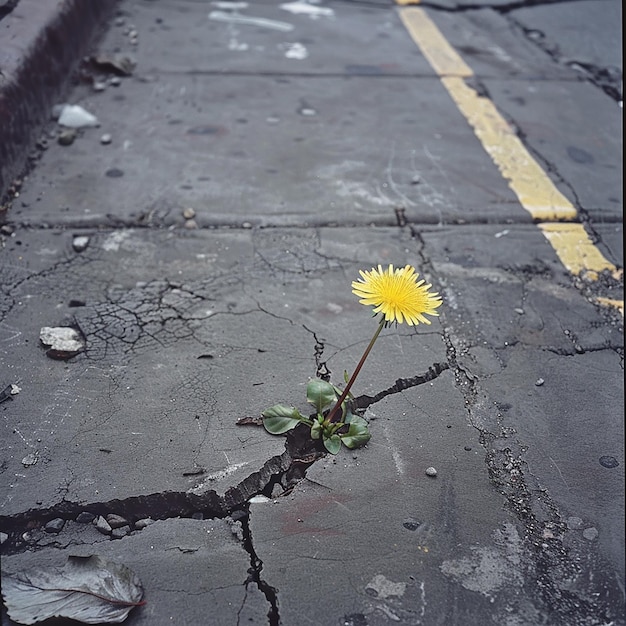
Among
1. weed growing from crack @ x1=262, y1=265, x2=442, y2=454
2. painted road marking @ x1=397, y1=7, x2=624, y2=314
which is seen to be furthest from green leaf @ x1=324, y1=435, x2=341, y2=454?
painted road marking @ x1=397, y1=7, x2=624, y2=314

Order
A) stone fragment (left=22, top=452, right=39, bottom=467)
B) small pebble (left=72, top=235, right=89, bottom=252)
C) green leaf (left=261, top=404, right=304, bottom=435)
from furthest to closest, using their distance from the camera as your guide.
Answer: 1. small pebble (left=72, top=235, right=89, bottom=252)
2. green leaf (left=261, top=404, right=304, bottom=435)
3. stone fragment (left=22, top=452, right=39, bottom=467)

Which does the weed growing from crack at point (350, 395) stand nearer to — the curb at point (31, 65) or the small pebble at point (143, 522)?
the small pebble at point (143, 522)

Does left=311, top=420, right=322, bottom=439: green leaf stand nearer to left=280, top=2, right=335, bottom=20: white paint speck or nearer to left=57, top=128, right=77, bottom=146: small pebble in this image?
left=57, top=128, right=77, bottom=146: small pebble

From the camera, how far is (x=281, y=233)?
9.89 feet

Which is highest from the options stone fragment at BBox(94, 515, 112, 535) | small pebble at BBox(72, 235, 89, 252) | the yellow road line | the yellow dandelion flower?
the yellow dandelion flower

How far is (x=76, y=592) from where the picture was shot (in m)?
1.61

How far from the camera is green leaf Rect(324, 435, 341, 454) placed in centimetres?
201

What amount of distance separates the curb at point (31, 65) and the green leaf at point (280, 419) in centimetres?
182

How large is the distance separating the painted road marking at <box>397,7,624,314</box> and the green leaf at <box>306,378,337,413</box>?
4.36ft

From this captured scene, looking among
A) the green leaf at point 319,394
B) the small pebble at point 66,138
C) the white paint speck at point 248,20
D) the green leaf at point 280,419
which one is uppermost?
the white paint speck at point 248,20

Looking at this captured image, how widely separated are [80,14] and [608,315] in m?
3.72

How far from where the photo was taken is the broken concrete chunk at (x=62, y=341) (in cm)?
230

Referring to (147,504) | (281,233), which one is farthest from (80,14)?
(147,504)

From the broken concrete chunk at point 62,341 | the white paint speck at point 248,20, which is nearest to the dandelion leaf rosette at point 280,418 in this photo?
the broken concrete chunk at point 62,341
